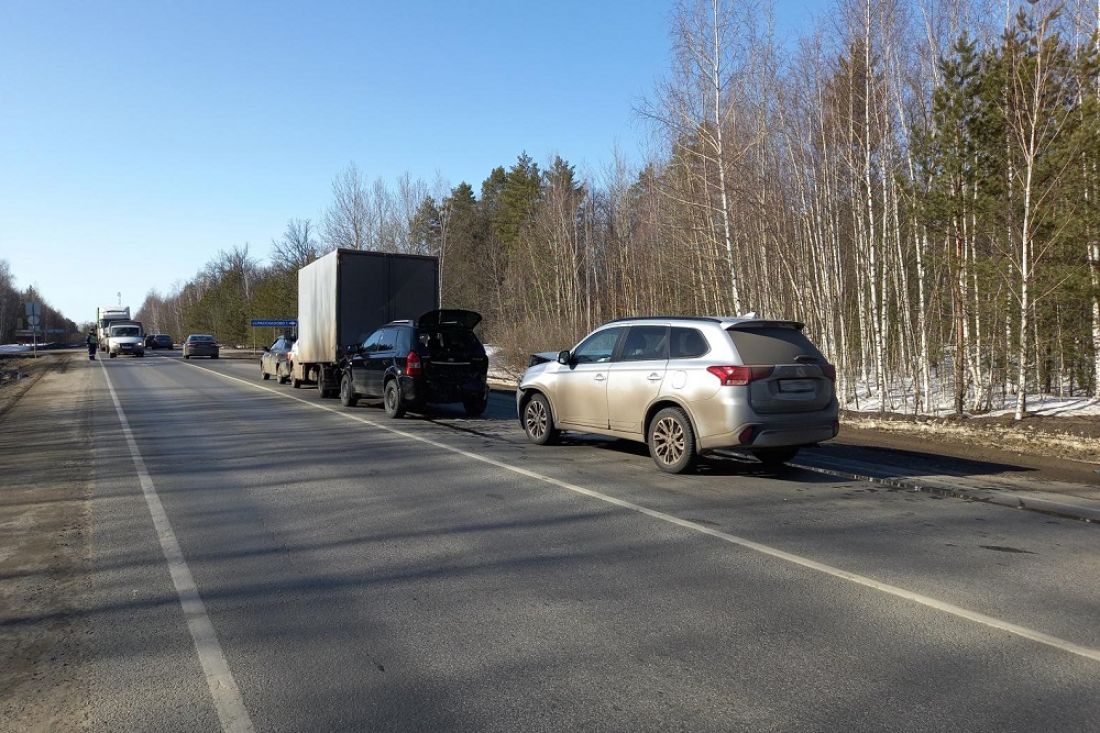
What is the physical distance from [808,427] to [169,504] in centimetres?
666

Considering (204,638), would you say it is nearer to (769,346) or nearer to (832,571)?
(832,571)

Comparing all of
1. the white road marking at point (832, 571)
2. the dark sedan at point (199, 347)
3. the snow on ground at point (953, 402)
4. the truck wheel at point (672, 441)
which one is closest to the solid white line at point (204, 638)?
the white road marking at point (832, 571)

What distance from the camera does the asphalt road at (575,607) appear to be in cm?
357

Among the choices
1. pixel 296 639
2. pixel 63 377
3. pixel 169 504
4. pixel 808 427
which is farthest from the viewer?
pixel 63 377

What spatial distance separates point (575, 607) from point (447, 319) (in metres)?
11.2

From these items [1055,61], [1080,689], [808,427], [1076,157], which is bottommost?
[1080,689]

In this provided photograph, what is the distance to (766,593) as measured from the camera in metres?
5.06

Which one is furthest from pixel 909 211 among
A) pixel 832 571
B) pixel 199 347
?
Answer: pixel 199 347

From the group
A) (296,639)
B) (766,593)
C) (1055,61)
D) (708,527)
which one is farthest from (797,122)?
(296,639)

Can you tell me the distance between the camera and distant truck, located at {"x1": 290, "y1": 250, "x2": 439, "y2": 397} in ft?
60.1

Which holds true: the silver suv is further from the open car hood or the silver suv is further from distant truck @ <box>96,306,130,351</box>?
distant truck @ <box>96,306,130,351</box>

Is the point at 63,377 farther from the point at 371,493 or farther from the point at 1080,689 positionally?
the point at 1080,689

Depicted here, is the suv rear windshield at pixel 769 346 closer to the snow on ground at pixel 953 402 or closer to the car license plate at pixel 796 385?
the car license plate at pixel 796 385

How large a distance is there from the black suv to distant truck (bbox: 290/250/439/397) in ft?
8.21
